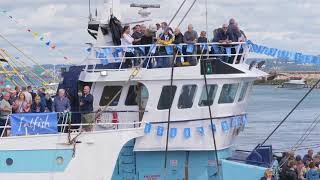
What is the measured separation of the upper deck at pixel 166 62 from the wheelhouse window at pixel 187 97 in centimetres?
34

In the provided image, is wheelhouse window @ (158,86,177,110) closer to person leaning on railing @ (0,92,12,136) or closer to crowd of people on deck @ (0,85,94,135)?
crowd of people on deck @ (0,85,94,135)

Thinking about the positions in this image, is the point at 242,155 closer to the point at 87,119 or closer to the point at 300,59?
the point at 300,59

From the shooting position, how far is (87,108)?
1919cm

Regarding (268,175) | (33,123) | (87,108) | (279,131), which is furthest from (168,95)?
(279,131)

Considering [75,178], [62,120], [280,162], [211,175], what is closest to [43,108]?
[62,120]

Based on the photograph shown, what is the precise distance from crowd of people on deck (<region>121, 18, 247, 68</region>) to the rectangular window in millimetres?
674

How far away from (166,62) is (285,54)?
3.35 m

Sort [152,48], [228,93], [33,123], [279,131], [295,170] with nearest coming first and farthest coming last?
[295,170] < [33,123] < [152,48] < [228,93] < [279,131]

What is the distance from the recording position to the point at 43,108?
2050 cm

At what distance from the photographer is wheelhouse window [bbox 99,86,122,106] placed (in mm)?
19844

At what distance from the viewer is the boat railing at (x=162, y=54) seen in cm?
1909

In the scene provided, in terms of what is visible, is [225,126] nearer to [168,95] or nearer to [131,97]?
[168,95]

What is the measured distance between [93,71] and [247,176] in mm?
5068

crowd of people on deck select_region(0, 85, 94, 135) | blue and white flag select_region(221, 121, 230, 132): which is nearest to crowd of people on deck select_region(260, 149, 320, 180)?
blue and white flag select_region(221, 121, 230, 132)
